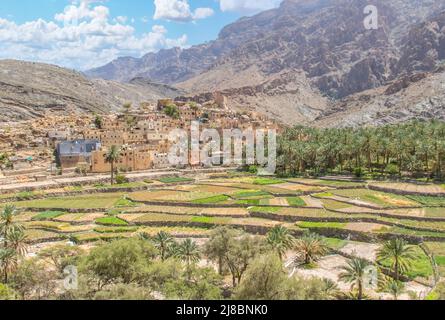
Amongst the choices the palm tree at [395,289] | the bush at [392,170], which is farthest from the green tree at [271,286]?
the bush at [392,170]

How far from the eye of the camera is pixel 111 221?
2283 inches

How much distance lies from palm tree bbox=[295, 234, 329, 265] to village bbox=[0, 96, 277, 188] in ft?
178

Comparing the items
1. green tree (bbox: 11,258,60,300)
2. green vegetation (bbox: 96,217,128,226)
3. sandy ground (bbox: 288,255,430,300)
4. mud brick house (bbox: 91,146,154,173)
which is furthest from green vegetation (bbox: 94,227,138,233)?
mud brick house (bbox: 91,146,154,173)

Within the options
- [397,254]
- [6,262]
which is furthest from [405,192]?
[6,262]

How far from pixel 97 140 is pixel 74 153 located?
8.76 meters

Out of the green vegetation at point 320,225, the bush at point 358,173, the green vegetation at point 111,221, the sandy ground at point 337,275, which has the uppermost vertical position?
the bush at point 358,173

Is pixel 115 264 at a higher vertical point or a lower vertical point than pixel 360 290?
higher

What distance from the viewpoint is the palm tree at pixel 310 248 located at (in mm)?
42562

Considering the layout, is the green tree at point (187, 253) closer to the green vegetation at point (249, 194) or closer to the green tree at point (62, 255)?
the green tree at point (62, 255)

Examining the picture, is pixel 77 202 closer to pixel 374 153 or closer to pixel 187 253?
pixel 187 253

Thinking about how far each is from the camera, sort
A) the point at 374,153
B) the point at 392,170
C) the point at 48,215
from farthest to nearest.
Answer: the point at 374,153
the point at 392,170
the point at 48,215

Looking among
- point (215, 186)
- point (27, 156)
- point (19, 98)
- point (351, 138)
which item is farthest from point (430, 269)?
point (19, 98)

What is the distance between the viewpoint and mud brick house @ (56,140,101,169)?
294 feet
